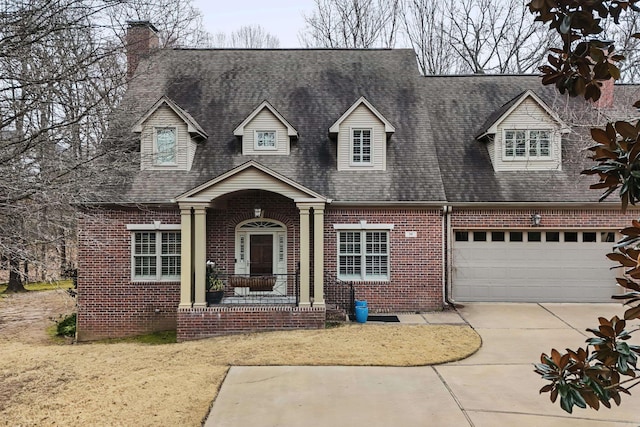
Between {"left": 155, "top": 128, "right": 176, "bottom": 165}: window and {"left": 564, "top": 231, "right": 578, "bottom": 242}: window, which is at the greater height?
{"left": 155, "top": 128, "right": 176, "bottom": 165}: window

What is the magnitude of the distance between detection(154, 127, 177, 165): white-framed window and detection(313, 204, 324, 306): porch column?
205 inches

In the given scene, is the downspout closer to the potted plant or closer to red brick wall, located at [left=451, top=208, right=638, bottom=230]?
red brick wall, located at [left=451, top=208, right=638, bottom=230]

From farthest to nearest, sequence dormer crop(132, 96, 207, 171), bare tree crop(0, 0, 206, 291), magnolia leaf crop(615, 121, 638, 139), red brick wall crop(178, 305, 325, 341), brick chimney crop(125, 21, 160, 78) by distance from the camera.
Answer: dormer crop(132, 96, 207, 171) < red brick wall crop(178, 305, 325, 341) < brick chimney crop(125, 21, 160, 78) < bare tree crop(0, 0, 206, 291) < magnolia leaf crop(615, 121, 638, 139)

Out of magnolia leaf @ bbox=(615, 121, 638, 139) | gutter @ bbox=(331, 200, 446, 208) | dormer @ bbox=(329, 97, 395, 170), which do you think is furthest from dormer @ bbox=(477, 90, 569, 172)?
magnolia leaf @ bbox=(615, 121, 638, 139)

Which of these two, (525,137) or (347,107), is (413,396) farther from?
(347,107)

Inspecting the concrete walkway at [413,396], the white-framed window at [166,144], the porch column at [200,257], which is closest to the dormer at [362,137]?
the porch column at [200,257]

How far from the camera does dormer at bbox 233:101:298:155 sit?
1421 centimetres

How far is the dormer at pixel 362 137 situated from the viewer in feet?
46.3

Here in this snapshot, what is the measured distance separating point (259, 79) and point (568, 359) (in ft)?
52.7

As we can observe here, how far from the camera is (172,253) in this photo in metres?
13.4

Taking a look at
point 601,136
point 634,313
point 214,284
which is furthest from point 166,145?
point 634,313

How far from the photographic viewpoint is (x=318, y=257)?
478 inches

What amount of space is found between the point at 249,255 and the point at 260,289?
154 centimetres

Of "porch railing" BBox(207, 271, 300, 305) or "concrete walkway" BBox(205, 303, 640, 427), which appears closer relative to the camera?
"concrete walkway" BBox(205, 303, 640, 427)
